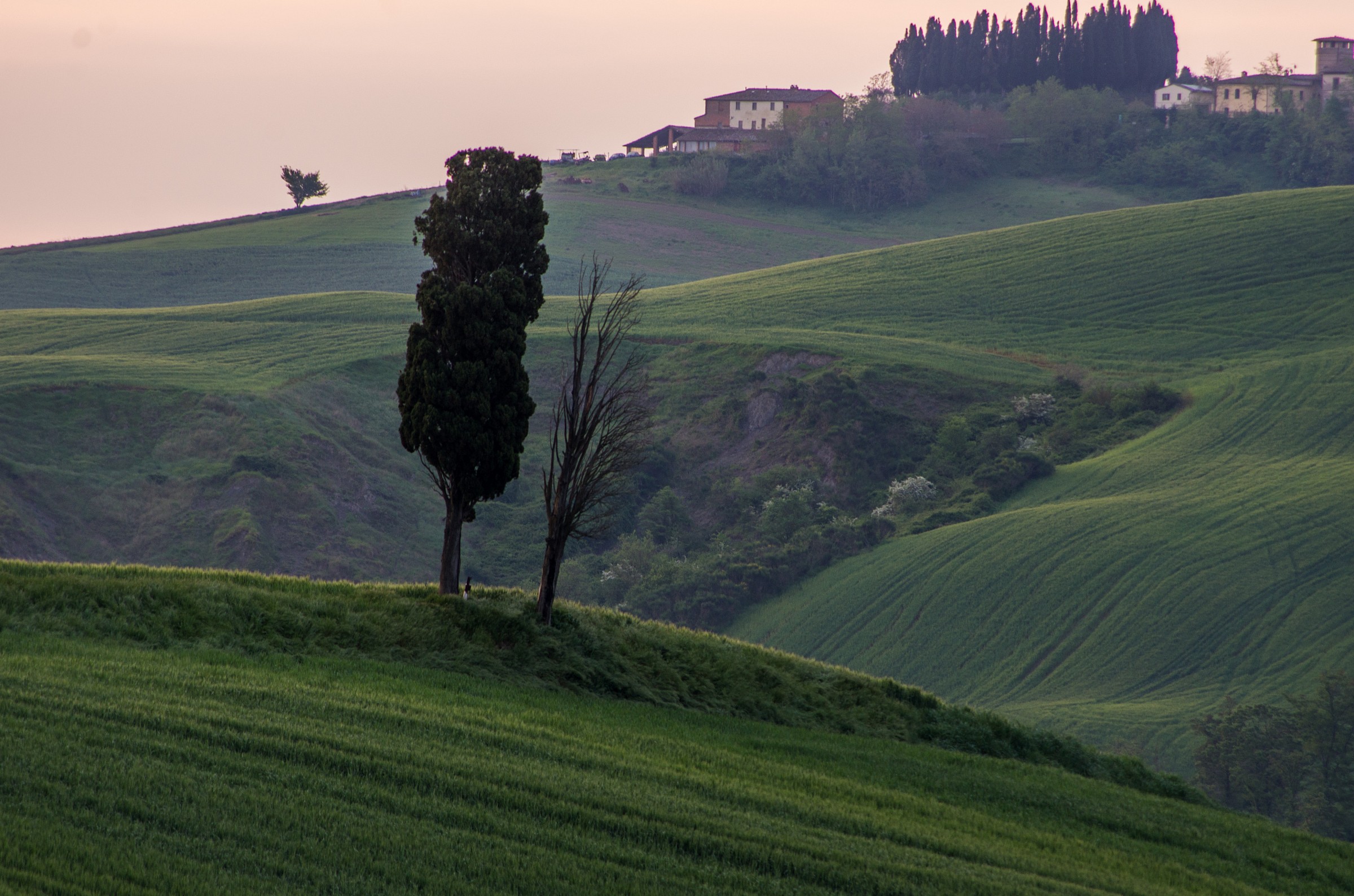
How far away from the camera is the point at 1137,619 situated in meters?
45.5

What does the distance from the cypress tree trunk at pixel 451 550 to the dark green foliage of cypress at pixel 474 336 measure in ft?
0.08

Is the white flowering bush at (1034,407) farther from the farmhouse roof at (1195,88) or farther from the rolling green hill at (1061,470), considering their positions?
the farmhouse roof at (1195,88)

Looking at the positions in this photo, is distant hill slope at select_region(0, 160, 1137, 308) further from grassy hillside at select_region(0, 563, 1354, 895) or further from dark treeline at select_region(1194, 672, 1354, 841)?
grassy hillside at select_region(0, 563, 1354, 895)

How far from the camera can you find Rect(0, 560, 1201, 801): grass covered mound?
732 inches

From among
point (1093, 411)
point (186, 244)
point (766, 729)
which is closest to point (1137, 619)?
point (1093, 411)

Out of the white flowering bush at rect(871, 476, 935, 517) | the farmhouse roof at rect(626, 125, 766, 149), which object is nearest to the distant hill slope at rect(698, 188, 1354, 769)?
the white flowering bush at rect(871, 476, 935, 517)

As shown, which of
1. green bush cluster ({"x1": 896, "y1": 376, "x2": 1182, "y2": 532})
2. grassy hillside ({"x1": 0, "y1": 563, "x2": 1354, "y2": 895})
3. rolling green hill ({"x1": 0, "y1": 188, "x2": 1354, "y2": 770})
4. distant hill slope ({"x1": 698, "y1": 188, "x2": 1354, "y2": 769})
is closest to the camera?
grassy hillside ({"x1": 0, "y1": 563, "x2": 1354, "y2": 895})

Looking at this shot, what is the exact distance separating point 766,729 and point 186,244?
106m

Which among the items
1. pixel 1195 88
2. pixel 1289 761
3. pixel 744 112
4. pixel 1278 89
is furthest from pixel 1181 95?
pixel 1289 761

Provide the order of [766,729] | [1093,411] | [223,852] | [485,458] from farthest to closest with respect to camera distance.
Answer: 1. [1093,411]
2. [485,458]
3. [766,729]
4. [223,852]

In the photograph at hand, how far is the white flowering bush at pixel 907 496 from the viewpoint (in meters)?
60.6

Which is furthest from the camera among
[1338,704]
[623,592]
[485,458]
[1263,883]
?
[623,592]

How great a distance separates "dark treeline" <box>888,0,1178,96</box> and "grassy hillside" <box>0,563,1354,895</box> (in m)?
177

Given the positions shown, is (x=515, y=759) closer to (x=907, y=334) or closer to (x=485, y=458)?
(x=485, y=458)
